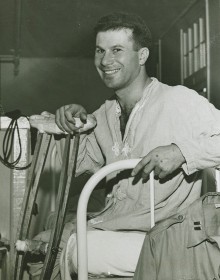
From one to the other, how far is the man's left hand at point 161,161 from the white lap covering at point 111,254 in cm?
20

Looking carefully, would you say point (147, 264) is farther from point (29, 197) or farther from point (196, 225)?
point (29, 197)

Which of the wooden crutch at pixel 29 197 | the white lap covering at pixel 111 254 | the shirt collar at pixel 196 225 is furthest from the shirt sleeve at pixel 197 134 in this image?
the wooden crutch at pixel 29 197

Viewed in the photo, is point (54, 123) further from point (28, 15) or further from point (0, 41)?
point (0, 41)

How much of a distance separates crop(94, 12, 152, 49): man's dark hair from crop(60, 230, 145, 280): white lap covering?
2.76ft

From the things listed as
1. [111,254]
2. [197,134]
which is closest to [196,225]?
[111,254]

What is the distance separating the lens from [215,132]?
4.91 ft

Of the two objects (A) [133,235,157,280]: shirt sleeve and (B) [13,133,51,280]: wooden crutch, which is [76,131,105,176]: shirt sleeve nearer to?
(B) [13,133,51,280]: wooden crutch

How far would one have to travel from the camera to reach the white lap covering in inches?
53.0

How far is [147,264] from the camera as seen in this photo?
1224 millimetres

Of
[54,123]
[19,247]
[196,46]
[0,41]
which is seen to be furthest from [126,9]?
[19,247]

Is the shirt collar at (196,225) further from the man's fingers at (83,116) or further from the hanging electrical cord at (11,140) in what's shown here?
the hanging electrical cord at (11,140)

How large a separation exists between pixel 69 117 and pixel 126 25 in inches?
17.6

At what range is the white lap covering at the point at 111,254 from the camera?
1347 millimetres

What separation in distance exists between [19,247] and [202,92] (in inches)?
112
